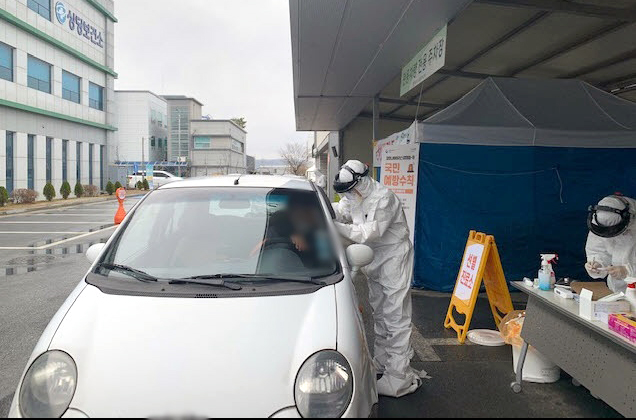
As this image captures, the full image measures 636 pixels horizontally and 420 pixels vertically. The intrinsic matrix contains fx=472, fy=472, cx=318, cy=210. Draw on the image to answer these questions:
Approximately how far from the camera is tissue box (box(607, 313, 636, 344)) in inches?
107

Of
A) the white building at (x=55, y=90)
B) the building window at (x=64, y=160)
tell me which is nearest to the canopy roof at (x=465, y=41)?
the white building at (x=55, y=90)

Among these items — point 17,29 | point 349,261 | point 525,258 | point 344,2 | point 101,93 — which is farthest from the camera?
point 101,93

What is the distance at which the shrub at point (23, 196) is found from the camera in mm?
23156

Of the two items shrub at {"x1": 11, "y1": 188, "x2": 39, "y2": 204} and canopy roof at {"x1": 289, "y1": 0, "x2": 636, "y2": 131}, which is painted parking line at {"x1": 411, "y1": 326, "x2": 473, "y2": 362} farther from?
shrub at {"x1": 11, "y1": 188, "x2": 39, "y2": 204}

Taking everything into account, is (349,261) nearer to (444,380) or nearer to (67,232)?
(444,380)

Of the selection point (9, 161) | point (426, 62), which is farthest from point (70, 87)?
point (426, 62)

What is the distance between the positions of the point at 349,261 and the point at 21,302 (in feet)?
17.7

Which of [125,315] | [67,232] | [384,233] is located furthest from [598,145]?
[67,232]

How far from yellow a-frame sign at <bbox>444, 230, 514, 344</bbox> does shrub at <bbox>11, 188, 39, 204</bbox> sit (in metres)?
23.9

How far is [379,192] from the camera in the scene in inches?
158

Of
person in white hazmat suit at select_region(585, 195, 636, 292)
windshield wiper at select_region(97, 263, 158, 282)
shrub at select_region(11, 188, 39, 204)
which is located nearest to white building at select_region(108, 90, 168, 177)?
shrub at select_region(11, 188, 39, 204)

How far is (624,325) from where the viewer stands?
9.15 ft

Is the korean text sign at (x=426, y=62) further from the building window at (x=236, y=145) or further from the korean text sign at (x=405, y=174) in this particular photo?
the building window at (x=236, y=145)

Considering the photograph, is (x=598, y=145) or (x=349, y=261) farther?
(x=598, y=145)
